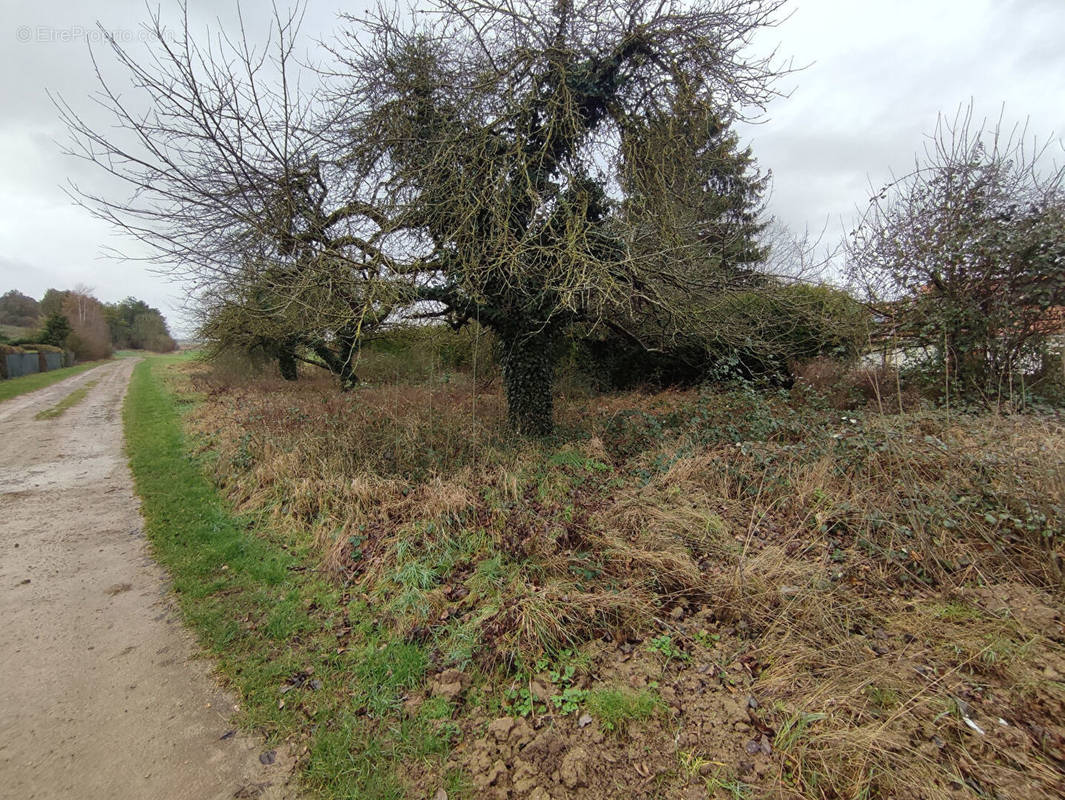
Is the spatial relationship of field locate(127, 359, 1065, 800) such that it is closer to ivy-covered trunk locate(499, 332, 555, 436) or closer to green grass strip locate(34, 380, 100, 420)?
ivy-covered trunk locate(499, 332, 555, 436)

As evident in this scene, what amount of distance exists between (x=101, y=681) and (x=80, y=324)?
54.2 m

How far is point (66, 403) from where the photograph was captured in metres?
15.0

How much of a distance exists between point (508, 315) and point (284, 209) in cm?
313

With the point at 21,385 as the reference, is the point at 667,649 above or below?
below

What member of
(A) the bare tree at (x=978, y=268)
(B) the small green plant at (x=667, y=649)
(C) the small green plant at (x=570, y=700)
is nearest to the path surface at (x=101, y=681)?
(C) the small green plant at (x=570, y=700)

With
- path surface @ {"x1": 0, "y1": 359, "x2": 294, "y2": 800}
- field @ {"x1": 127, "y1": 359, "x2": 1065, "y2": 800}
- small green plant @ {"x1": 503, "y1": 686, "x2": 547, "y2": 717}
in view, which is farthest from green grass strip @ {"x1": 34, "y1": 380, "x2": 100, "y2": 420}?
small green plant @ {"x1": 503, "y1": 686, "x2": 547, "y2": 717}

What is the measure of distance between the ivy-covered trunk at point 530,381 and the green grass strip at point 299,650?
146 inches

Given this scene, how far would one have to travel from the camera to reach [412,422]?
6.94 metres

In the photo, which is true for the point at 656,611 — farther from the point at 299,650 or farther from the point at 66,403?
the point at 66,403

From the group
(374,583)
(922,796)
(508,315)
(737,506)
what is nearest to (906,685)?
(922,796)

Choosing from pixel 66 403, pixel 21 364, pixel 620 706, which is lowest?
pixel 620 706

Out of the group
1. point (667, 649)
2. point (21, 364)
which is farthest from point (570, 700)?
point (21, 364)

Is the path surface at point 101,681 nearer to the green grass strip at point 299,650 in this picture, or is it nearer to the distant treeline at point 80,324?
the green grass strip at point 299,650

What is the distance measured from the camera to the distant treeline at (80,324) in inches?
1344
